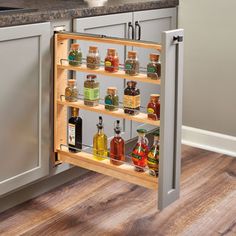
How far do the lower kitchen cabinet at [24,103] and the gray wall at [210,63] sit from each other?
1.21 m

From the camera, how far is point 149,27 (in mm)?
3008

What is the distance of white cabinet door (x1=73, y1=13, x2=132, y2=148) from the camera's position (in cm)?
255

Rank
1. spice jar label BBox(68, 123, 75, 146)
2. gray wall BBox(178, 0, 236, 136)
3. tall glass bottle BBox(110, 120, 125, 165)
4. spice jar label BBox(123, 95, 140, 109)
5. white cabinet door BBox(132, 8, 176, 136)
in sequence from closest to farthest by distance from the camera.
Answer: spice jar label BBox(123, 95, 140, 109)
tall glass bottle BBox(110, 120, 125, 165)
spice jar label BBox(68, 123, 75, 146)
white cabinet door BBox(132, 8, 176, 136)
gray wall BBox(178, 0, 236, 136)

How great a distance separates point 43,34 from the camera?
2295 mm

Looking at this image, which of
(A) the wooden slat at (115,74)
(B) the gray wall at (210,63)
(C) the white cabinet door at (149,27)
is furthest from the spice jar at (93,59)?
(B) the gray wall at (210,63)

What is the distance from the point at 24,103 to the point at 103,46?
2.01 ft

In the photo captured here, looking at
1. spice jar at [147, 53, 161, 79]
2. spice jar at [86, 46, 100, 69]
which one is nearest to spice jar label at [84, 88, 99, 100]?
spice jar at [86, 46, 100, 69]

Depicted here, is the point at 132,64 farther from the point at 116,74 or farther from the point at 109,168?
the point at 109,168

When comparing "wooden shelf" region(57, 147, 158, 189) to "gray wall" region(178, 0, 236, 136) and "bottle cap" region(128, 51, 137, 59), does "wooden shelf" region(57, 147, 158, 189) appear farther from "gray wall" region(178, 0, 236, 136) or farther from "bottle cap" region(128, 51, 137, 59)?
"gray wall" region(178, 0, 236, 136)

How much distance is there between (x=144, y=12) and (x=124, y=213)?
3.75 ft

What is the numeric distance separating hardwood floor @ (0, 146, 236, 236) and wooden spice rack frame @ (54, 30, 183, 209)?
20 cm

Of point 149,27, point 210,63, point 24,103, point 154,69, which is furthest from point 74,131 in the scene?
point 210,63

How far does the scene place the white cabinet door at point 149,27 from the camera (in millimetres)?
2924

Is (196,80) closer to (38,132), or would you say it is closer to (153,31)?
(153,31)
